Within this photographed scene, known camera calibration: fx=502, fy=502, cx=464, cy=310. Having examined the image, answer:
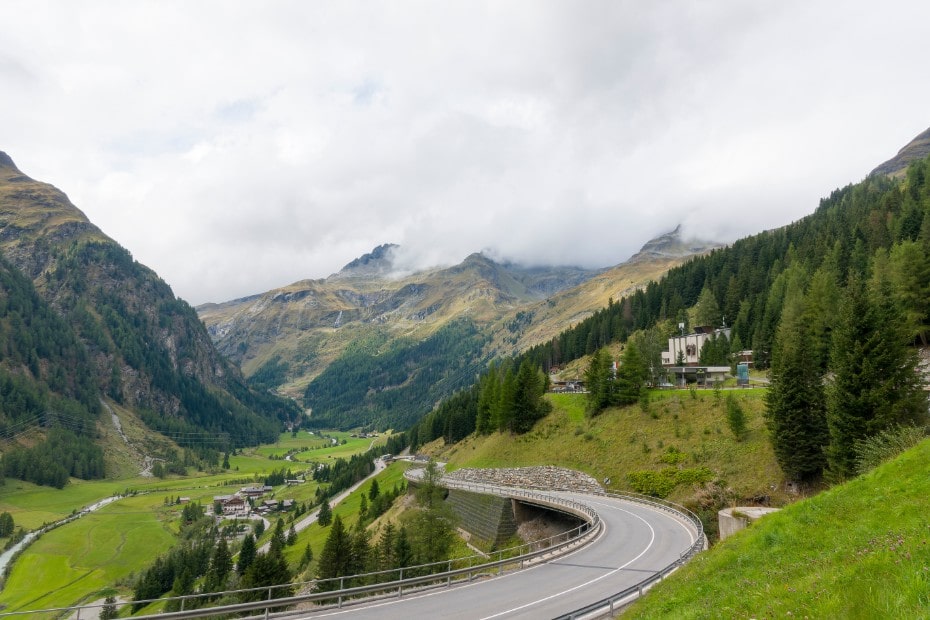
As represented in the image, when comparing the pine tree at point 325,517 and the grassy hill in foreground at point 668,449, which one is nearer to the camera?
the grassy hill in foreground at point 668,449

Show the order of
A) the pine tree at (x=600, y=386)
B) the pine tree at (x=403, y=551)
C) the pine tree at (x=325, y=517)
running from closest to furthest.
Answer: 1. the pine tree at (x=403, y=551)
2. the pine tree at (x=600, y=386)
3. the pine tree at (x=325, y=517)

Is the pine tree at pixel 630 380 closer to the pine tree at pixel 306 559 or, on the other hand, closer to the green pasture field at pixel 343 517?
the green pasture field at pixel 343 517

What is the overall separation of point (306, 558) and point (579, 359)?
10026 centimetres

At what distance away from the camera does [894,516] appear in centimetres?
1692

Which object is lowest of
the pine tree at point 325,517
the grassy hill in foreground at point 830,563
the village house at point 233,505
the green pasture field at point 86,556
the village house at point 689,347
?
the village house at point 233,505

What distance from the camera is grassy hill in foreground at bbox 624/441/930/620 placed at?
11375 millimetres

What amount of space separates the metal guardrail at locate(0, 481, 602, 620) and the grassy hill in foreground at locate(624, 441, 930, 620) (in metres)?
10.8

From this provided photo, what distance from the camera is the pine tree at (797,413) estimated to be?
1642 inches

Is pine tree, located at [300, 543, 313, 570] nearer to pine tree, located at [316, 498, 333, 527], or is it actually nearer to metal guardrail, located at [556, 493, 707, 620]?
pine tree, located at [316, 498, 333, 527]

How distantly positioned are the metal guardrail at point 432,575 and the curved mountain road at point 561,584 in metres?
0.79

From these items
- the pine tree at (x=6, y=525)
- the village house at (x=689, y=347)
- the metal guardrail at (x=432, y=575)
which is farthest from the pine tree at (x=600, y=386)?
the pine tree at (x=6, y=525)

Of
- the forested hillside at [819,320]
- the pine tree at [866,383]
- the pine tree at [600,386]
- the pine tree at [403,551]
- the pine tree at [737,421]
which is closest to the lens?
the pine tree at [866,383]

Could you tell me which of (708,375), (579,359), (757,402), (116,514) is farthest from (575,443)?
(116,514)

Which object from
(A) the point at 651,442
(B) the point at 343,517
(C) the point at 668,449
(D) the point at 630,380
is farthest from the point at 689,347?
(B) the point at 343,517
